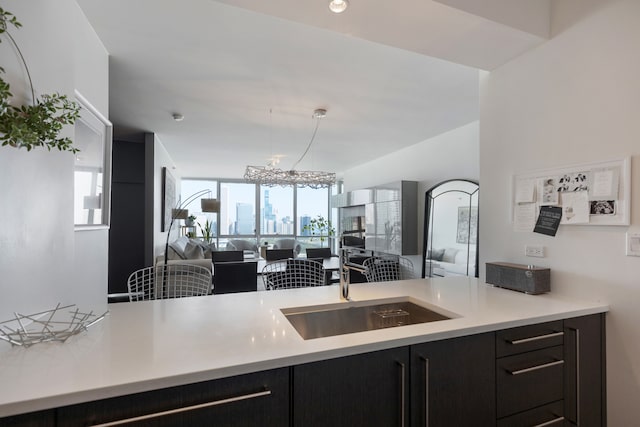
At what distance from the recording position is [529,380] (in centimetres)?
126

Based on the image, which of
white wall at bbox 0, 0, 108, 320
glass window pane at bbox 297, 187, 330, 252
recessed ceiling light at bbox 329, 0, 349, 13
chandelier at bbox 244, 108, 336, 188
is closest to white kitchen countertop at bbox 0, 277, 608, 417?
white wall at bbox 0, 0, 108, 320

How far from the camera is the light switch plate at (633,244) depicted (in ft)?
4.40

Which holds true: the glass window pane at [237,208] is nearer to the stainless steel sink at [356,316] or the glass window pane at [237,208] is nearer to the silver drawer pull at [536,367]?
the stainless steel sink at [356,316]

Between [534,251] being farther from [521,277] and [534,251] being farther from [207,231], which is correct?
[207,231]

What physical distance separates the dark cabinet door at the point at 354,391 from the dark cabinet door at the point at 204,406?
2.4 inches

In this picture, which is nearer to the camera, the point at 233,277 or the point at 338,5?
the point at 338,5

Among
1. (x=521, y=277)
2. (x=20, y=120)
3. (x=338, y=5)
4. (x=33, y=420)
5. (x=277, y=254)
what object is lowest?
(x=277, y=254)

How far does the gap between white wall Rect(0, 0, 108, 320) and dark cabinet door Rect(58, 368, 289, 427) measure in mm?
629

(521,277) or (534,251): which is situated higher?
(534,251)

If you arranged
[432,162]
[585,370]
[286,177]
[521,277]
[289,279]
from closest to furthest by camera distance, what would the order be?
[585,370] < [521,277] < [289,279] < [286,177] < [432,162]

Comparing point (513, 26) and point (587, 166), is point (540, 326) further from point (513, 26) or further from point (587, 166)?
point (513, 26)

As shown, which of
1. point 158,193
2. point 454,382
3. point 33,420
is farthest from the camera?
point 158,193

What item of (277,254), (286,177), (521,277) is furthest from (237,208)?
(521,277)

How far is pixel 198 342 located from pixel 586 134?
2.01 metres
